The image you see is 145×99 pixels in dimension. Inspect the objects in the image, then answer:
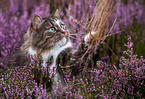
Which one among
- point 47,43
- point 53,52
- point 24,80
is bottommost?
point 24,80

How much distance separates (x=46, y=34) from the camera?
6.84 ft

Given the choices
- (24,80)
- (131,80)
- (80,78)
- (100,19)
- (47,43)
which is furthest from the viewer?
(100,19)

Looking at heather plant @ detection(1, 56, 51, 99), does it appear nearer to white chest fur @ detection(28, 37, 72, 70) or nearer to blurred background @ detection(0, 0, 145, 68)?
white chest fur @ detection(28, 37, 72, 70)

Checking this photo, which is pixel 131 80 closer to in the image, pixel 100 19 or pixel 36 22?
pixel 100 19

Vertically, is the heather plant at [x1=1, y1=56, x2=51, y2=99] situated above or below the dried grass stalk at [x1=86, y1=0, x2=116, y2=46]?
below

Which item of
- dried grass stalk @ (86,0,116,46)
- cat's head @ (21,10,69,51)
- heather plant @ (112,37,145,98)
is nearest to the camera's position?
heather plant @ (112,37,145,98)

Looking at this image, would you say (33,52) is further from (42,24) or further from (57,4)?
(57,4)

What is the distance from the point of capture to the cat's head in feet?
6.75

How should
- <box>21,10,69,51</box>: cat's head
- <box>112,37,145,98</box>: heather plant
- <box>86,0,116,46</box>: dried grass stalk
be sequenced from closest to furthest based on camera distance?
<box>112,37,145,98</box>: heather plant, <box>21,10,69,51</box>: cat's head, <box>86,0,116,46</box>: dried grass stalk

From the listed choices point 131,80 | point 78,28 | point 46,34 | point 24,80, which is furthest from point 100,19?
point 24,80

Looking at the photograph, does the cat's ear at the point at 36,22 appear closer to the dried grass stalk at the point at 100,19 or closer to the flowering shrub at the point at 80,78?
the flowering shrub at the point at 80,78

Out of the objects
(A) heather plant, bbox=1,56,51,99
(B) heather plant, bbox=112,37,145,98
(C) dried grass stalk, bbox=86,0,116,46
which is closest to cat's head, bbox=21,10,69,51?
(A) heather plant, bbox=1,56,51,99

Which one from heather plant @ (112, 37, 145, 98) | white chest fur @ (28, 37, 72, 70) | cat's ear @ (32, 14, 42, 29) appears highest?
cat's ear @ (32, 14, 42, 29)

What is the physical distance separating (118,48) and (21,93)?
5.47 feet
